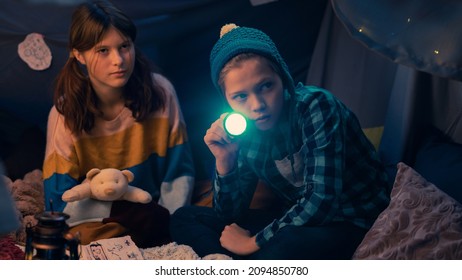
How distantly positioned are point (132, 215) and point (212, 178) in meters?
0.25

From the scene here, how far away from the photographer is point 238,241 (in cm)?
195

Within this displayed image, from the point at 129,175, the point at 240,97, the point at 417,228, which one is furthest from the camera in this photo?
the point at 129,175

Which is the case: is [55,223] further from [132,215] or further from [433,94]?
[433,94]

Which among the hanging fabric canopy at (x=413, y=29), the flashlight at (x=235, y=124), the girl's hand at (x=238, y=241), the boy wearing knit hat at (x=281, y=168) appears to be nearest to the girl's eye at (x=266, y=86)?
the boy wearing knit hat at (x=281, y=168)

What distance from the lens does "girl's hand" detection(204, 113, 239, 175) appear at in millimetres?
1945

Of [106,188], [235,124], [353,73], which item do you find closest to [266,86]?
[235,124]

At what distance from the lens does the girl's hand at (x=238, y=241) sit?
1925 mm

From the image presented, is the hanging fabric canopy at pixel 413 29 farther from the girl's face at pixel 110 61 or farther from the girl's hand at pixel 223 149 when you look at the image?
the girl's face at pixel 110 61

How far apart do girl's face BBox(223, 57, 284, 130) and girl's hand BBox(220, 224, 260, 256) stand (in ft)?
0.92

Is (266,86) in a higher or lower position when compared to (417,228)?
higher

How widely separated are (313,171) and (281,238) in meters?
0.19

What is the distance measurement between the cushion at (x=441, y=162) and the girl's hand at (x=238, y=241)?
1.66 feet

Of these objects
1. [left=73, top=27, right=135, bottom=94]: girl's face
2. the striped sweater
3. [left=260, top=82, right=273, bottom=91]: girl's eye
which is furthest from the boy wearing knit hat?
[left=73, top=27, right=135, bottom=94]: girl's face

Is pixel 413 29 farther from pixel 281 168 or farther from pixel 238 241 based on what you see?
pixel 238 241
